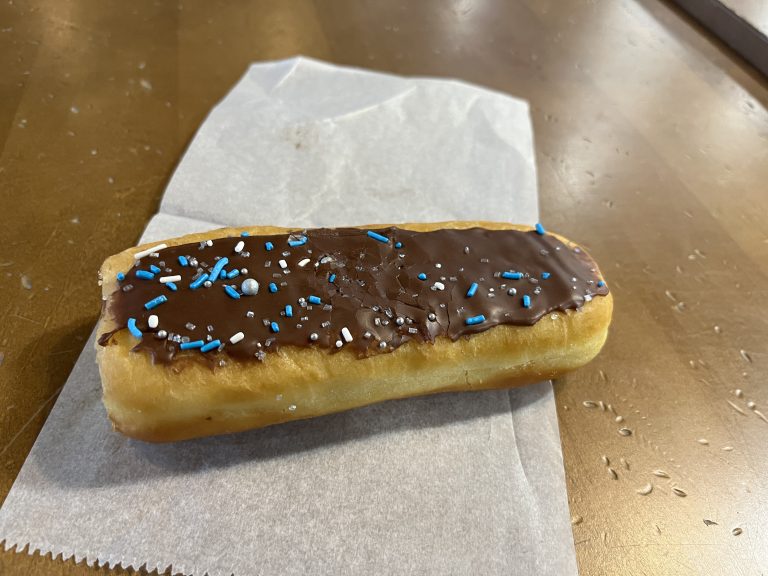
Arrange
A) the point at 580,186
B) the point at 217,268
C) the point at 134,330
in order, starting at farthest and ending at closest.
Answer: the point at 580,186 → the point at 217,268 → the point at 134,330

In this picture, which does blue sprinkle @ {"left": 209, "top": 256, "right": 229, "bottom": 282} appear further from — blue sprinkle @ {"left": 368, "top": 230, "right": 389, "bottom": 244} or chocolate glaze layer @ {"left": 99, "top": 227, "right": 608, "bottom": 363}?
blue sprinkle @ {"left": 368, "top": 230, "right": 389, "bottom": 244}

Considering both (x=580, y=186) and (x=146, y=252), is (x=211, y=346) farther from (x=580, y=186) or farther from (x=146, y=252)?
(x=580, y=186)

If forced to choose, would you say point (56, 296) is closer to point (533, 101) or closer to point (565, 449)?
point (565, 449)

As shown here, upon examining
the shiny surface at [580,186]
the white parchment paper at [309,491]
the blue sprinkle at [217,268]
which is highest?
the blue sprinkle at [217,268]

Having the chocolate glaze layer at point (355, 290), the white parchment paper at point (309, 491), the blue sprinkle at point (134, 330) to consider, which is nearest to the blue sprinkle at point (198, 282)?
the chocolate glaze layer at point (355, 290)

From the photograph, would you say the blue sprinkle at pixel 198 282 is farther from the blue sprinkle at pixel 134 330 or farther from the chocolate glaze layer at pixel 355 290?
the blue sprinkle at pixel 134 330

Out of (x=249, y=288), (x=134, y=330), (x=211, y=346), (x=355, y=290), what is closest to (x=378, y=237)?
(x=355, y=290)

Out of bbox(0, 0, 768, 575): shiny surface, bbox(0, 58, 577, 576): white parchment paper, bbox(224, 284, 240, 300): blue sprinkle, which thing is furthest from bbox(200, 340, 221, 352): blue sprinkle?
bbox(0, 0, 768, 575): shiny surface
